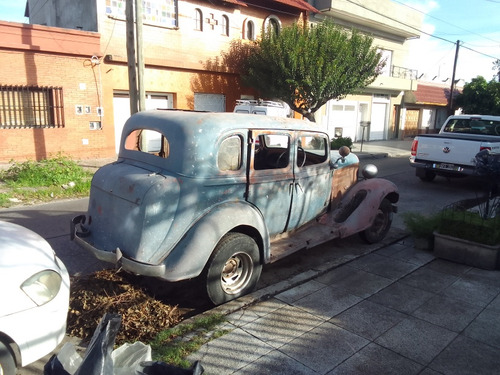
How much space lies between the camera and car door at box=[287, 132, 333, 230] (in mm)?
4734

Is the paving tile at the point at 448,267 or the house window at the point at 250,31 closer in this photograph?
the paving tile at the point at 448,267

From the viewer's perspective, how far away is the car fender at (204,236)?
3429 millimetres

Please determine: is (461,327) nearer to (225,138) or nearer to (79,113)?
(225,138)

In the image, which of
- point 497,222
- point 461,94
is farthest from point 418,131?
point 497,222

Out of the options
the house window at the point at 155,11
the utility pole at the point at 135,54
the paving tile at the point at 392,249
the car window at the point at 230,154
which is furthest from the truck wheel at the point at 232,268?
the house window at the point at 155,11

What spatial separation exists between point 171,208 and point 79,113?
1131 cm

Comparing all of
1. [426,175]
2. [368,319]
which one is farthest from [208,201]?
[426,175]

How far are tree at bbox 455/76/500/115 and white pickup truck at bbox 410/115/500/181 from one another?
18.4m

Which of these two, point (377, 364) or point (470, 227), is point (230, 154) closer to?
point (377, 364)

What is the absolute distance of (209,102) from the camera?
17.1 meters

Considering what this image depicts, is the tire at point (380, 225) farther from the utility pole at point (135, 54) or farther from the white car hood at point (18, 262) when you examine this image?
the utility pole at point (135, 54)

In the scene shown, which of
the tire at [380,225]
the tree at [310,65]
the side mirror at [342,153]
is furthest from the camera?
the tree at [310,65]

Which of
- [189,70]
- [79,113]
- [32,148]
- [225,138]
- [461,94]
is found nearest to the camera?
[225,138]

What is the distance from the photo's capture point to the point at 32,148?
12.4 m
